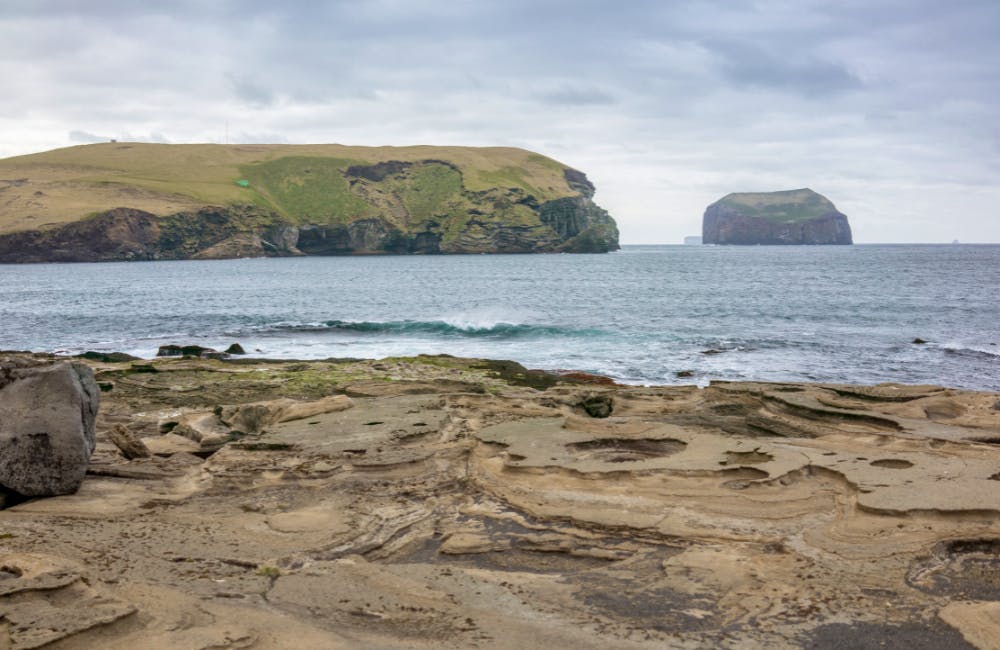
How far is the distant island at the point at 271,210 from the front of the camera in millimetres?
143750

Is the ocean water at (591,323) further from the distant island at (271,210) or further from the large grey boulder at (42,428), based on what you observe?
the distant island at (271,210)

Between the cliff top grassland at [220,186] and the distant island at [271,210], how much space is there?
0.29 metres

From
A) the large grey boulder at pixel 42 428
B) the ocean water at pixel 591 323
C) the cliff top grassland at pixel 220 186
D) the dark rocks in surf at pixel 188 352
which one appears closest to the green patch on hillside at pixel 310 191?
the cliff top grassland at pixel 220 186

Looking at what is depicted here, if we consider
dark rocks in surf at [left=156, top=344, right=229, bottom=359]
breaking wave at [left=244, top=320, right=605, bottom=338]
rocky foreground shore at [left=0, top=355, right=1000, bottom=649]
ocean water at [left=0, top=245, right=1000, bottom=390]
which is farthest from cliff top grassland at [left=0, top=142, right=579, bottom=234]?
rocky foreground shore at [left=0, top=355, right=1000, bottom=649]

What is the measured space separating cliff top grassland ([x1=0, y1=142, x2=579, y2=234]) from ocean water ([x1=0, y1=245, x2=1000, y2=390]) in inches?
3051

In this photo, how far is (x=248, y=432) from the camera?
1445cm

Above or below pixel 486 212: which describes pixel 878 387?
below

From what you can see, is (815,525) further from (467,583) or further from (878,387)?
(878,387)

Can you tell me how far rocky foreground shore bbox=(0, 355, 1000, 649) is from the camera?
21.2 feet

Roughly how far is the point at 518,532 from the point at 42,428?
6200 millimetres

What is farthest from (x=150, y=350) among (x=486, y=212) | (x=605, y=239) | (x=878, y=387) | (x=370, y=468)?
(x=605, y=239)

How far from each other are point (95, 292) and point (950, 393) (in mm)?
72658

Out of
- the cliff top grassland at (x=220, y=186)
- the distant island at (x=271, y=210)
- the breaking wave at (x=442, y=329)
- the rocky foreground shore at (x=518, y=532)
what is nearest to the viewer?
the rocky foreground shore at (x=518, y=532)

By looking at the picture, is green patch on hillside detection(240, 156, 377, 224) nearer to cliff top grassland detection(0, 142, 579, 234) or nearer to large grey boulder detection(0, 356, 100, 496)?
cliff top grassland detection(0, 142, 579, 234)
